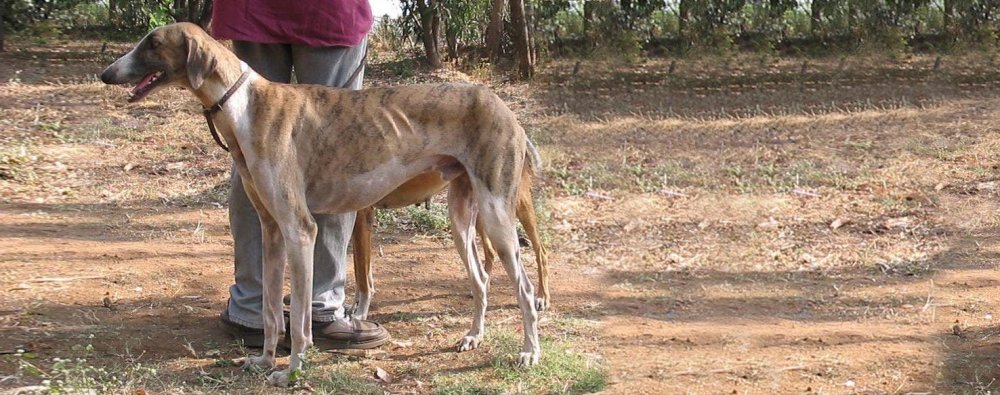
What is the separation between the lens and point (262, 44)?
5301 mm

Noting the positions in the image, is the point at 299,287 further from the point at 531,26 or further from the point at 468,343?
the point at 531,26

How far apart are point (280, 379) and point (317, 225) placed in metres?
0.77

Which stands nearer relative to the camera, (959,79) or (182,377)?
(182,377)

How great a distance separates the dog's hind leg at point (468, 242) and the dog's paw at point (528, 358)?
0.39m

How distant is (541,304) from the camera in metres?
6.46

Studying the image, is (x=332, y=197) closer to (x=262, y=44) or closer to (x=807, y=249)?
(x=262, y=44)

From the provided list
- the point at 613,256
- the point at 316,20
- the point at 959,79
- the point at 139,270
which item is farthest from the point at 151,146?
the point at 959,79

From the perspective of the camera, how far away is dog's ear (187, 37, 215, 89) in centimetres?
465

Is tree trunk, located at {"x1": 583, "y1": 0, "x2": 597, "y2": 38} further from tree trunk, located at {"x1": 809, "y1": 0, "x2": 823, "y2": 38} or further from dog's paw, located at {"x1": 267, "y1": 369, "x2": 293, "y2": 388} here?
dog's paw, located at {"x1": 267, "y1": 369, "x2": 293, "y2": 388}

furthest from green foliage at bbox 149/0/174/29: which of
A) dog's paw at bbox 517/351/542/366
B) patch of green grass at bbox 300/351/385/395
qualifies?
dog's paw at bbox 517/351/542/366

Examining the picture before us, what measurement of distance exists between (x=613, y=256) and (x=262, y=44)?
10.7 ft

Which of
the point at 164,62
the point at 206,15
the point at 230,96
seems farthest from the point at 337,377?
the point at 206,15

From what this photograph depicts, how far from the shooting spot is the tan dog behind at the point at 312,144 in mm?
4727

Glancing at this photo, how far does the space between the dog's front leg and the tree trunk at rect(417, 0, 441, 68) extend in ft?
22.9
